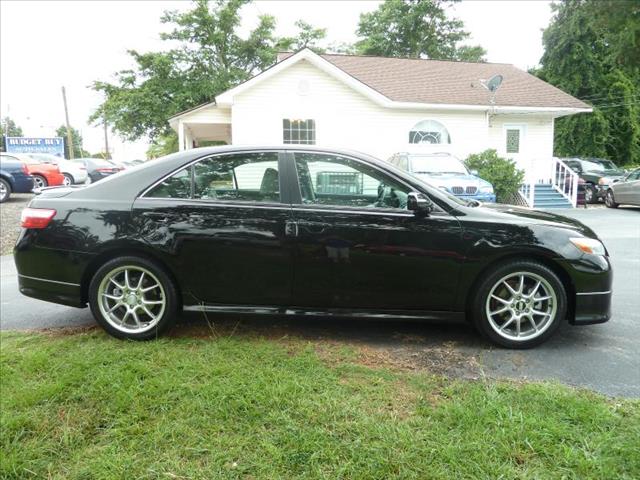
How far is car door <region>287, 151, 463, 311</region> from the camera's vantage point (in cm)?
360

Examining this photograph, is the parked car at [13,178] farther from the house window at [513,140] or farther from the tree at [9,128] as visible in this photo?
the tree at [9,128]

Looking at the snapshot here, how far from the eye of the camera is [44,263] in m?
3.81

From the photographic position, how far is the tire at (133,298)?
12.2 ft

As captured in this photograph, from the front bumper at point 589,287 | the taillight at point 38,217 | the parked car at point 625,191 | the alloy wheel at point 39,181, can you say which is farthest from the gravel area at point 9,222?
the parked car at point 625,191

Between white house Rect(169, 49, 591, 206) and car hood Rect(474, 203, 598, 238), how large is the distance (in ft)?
41.0

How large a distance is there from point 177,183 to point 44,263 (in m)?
1.22

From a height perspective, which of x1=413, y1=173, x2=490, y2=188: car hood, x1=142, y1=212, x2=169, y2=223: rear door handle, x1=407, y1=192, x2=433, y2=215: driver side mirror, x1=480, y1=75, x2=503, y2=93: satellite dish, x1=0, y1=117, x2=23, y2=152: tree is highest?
x1=0, y1=117, x2=23, y2=152: tree

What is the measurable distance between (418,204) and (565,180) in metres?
15.3

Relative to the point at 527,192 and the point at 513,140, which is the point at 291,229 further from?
the point at 513,140

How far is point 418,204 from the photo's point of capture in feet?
11.6

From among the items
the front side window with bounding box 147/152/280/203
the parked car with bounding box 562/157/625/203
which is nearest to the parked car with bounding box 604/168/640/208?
the parked car with bounding box 562/157/625/203

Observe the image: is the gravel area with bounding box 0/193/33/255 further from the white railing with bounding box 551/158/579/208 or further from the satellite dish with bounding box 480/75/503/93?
the white railing with bounding box 551/158/579/208

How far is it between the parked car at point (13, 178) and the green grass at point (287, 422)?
14485 millimetres

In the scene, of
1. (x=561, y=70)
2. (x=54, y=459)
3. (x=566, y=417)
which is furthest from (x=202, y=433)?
(x=561, y=70)
